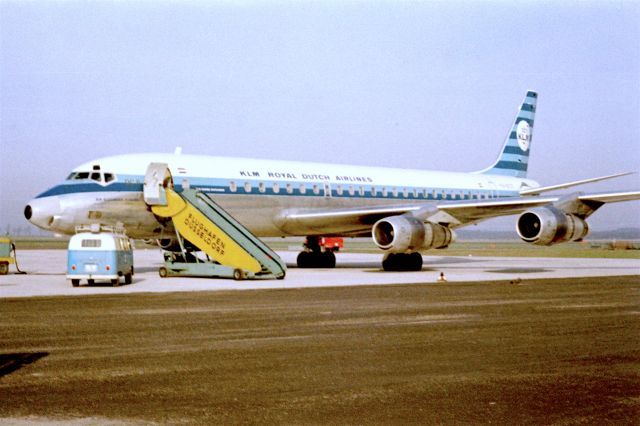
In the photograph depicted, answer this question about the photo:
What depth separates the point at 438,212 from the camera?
2955 cm

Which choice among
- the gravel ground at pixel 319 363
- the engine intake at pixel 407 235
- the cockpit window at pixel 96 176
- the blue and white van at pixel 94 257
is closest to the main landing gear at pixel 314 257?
the engine intake at pixel 407 235

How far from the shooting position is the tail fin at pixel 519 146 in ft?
139

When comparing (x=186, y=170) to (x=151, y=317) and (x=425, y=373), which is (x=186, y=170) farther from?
(x=425, y=373)

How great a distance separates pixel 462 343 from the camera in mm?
10578

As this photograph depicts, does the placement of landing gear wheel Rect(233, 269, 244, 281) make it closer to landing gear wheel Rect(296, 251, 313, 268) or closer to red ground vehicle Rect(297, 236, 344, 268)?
red ground vehicle Rect(297, 236, 344, 268)

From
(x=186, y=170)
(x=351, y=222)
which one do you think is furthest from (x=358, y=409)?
A: (x=351, y=222)

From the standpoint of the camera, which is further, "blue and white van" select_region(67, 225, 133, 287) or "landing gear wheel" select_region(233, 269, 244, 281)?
"landing gear wheel" select_region(233, 269, 244, 281)

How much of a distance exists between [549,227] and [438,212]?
15.0 feet

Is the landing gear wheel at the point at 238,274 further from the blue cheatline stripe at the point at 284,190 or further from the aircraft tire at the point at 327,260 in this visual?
the aircraft tire at the point at 327,260

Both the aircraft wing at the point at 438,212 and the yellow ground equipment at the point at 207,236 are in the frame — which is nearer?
the yellow ground equipment at the point at 207,236

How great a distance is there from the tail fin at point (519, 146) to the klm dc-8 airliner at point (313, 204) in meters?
6.27

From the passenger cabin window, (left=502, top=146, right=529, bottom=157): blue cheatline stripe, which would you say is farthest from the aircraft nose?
(left=502, top=146, right=529, bottom=157): blue cheatline stripe

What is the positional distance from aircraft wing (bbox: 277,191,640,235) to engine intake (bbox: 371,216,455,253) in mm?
967

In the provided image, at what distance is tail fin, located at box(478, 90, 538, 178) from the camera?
42406 mm
